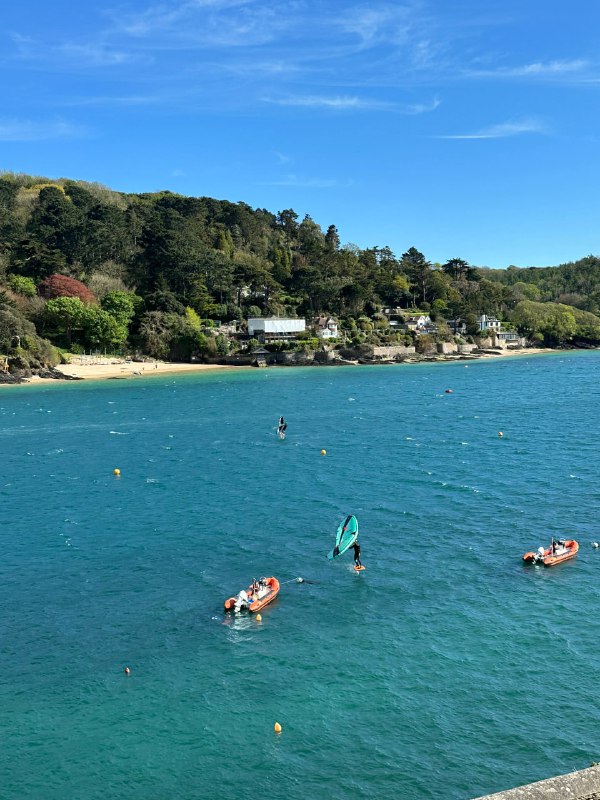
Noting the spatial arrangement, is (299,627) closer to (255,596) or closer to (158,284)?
(255,596)

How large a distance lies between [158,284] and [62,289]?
21.7 m

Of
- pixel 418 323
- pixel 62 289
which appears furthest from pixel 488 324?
pixel 62 289

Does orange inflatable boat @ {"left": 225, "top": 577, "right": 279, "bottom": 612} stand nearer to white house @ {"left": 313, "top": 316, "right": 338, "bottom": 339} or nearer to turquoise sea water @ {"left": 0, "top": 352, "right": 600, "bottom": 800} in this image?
turquoise sea water @ {"left": 0, "top": 352, "right": 600, "bottom": 800}

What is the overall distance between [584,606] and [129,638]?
16.7 meters

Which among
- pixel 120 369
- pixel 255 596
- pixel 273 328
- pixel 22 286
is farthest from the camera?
pixel 273 328

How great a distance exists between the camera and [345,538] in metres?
31.5

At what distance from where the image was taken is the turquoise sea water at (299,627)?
18203mm

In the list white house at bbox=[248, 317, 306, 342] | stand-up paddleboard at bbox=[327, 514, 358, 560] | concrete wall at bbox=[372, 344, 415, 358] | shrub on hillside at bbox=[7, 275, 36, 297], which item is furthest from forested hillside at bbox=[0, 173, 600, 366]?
stand-up paddleboard at bbox=[327, 514, 358, 560]

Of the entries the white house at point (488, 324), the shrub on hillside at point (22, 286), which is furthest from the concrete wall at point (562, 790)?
the white house at point (488, 324)

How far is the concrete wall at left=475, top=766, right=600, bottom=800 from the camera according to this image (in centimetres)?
1130

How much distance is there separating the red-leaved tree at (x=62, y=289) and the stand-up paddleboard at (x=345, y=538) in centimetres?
11633

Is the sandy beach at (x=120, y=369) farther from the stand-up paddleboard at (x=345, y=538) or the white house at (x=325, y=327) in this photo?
the stand-up paddleboard at (x=345, y=538)

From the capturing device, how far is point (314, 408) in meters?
84.8

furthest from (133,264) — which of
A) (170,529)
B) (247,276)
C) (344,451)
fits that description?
(170,529)
